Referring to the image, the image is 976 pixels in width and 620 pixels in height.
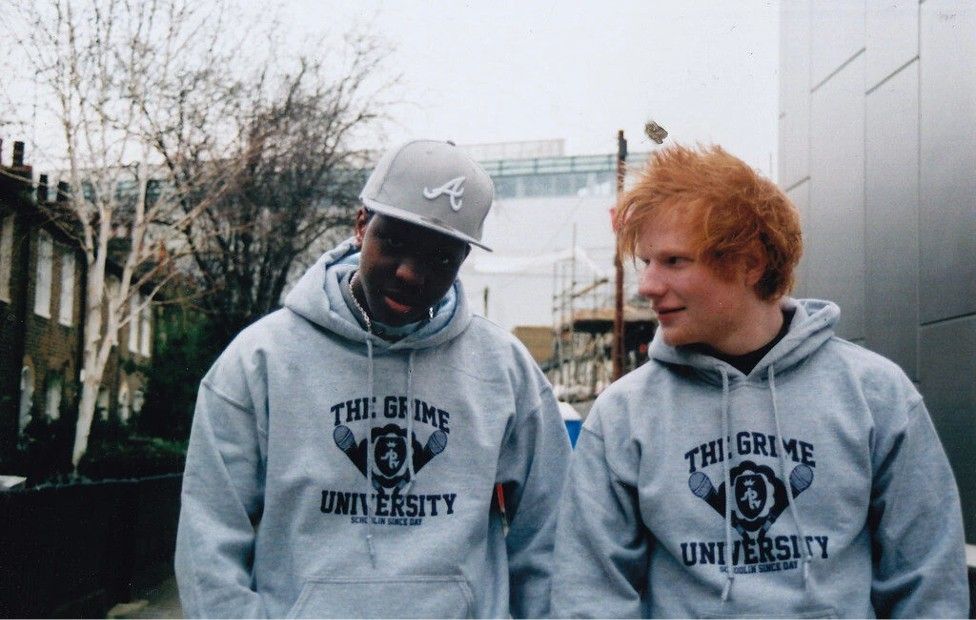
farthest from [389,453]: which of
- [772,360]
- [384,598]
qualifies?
[772,360]

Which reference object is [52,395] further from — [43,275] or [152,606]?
[152,606]

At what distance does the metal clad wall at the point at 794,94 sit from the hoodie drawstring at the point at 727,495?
23.8 feet

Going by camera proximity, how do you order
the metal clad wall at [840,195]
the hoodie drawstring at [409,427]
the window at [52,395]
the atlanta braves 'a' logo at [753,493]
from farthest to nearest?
the window at [52,395]
the metal clad wall at [840,195]
the hoodie drawstring at [409,427]
the atlanta braves 'a' logo at [753,493]

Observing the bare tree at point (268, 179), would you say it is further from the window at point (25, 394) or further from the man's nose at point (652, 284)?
the man's nose at point (652, 284)

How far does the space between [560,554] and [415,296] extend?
80 cm

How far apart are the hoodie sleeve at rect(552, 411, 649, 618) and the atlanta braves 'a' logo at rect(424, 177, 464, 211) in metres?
0.72

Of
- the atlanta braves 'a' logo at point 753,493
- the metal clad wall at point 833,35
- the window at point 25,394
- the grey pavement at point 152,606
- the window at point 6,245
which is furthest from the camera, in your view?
the window at point 25,394

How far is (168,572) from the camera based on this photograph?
1125 centimetres

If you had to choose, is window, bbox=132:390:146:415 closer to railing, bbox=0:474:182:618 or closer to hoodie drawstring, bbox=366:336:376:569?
railing, bbox=0:474:182:618

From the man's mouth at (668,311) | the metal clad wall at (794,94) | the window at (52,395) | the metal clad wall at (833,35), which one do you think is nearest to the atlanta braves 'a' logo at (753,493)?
the man's mouth at (668,311)

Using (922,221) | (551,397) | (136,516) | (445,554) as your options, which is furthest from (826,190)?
(136,516)

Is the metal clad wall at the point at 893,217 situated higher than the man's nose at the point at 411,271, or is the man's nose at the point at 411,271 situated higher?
the metal clad wall at the point at 893,217

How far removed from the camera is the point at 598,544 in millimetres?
2473

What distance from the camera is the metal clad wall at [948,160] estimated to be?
19.9 ft
